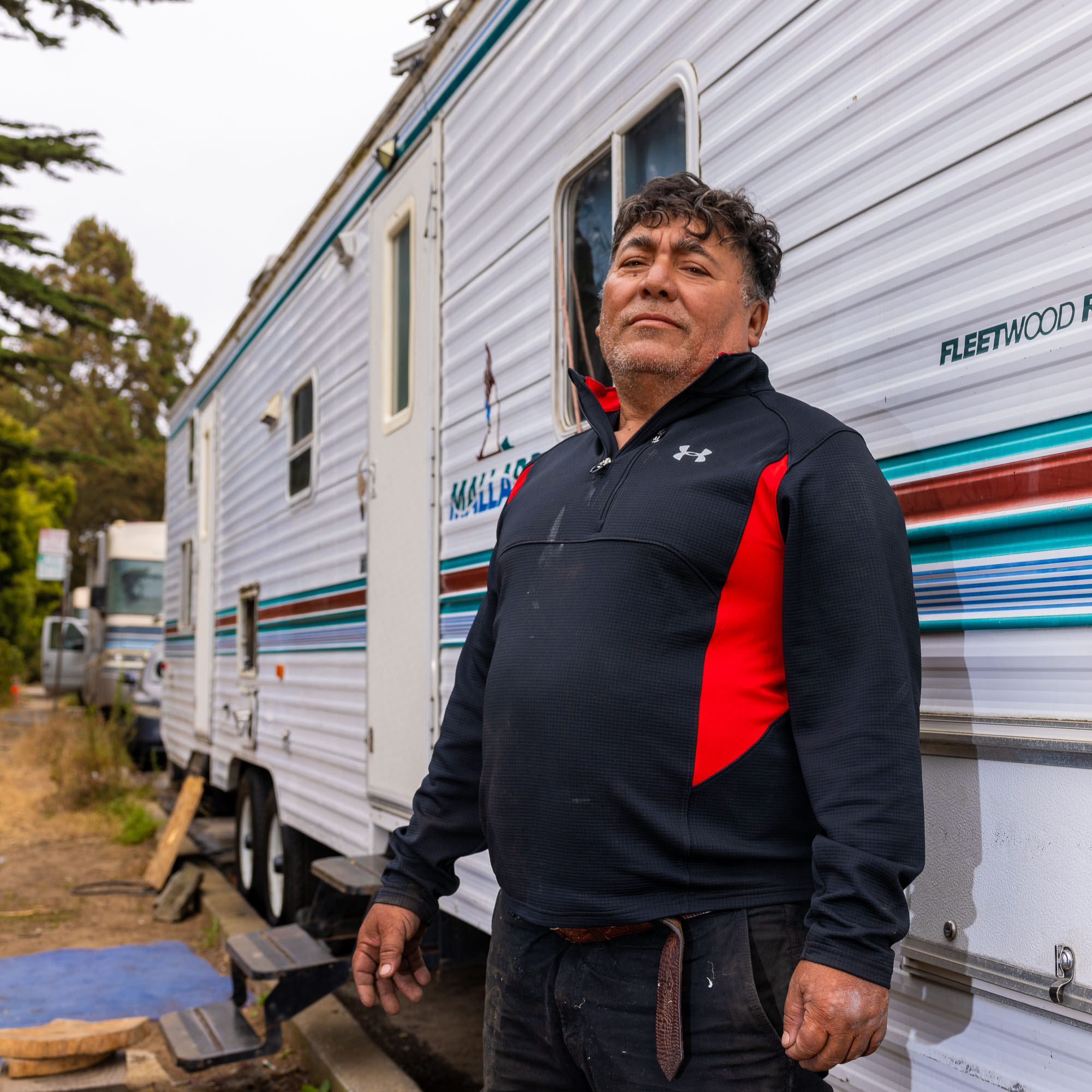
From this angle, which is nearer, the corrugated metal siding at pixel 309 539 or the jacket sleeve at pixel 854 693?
the jacket sleeve at pixel 854 693

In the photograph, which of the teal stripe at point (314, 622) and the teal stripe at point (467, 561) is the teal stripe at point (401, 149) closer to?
the teal stripe at point (467, 561)

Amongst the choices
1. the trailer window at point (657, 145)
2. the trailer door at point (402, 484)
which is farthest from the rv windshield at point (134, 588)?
the trailer window at point (657, 145)

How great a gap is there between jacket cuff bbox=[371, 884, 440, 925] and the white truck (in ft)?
42.3

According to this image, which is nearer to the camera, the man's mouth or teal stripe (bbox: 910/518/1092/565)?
teal stripe (bbox: 910/518/1092/565)

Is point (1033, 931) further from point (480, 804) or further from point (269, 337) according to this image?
point (269, 337)

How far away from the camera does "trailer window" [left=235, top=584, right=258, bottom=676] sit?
6.43 meters

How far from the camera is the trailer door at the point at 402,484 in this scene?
3.79 metres

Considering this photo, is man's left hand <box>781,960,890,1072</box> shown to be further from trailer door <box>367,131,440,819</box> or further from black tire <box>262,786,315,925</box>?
black tire <box>262,786,315,925</box>

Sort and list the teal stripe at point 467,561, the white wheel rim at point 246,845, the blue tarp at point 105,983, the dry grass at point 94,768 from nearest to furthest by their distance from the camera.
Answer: the teal stripe at point 467,561 → the blue tarp at point 105,983 → the white wheel rim at point 246,845 → the dry grass at point 94,768

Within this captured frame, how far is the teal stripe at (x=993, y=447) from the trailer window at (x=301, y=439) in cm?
392

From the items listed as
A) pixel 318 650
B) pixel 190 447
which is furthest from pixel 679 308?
pixel 190 447

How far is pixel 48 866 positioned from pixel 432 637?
5.42 meters

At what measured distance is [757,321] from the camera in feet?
6.54

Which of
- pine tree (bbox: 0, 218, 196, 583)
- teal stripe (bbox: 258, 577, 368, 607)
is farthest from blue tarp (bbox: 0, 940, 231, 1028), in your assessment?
pine tree (bbox: 0, 218, 196, 583)
